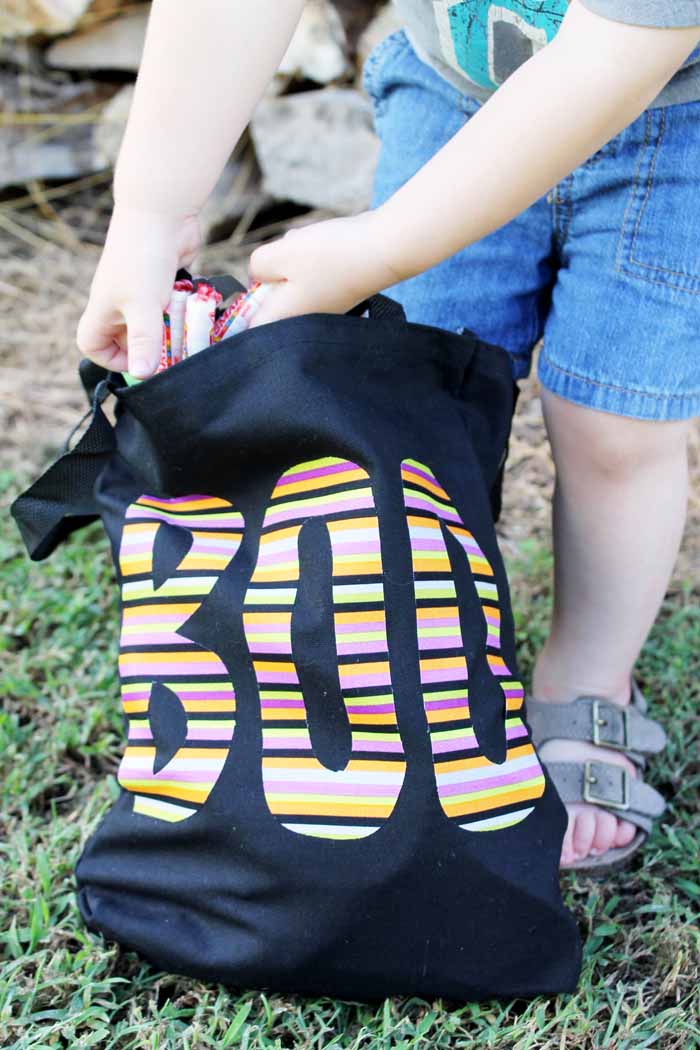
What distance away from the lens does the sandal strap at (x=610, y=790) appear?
1081mm

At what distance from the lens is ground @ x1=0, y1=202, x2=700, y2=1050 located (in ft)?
2.91

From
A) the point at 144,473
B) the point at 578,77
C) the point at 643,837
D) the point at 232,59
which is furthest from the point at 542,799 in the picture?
the point at 232,59

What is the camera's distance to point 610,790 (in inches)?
43.1

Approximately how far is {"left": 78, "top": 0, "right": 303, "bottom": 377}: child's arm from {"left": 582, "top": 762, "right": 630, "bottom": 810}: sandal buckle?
61cm

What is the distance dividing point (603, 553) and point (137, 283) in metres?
0.55

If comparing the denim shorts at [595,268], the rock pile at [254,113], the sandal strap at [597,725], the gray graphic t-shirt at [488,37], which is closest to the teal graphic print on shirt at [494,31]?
the gray graphic t-shirt at [488,37]

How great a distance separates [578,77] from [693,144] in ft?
0.81

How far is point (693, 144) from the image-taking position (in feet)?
3.27

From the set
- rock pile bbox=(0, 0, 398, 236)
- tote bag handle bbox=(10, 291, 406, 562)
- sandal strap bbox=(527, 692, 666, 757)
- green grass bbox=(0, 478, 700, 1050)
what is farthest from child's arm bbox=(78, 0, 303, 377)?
rock pile bbox=(0, 0, 398, 236)

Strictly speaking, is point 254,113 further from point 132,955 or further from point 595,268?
point 132,955

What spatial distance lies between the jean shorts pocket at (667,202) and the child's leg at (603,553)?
15cm

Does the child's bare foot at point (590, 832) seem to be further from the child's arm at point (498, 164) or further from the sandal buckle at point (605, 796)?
the child's arm at point (498, 164)

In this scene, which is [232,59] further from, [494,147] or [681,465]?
[681,465]

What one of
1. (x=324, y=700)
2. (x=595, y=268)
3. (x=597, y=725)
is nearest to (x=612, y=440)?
(x=595, y=268)
